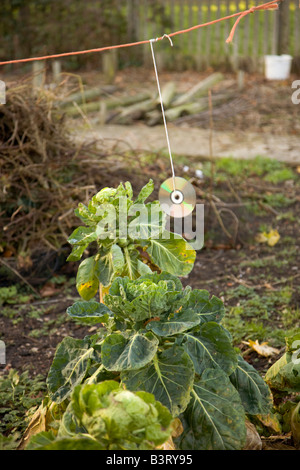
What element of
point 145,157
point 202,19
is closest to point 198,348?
point 145,157

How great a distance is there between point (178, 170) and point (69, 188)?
1214 mm

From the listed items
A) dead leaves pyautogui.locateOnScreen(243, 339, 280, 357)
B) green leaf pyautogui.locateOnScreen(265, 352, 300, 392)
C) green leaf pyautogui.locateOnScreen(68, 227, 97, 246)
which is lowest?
dead leaves pyautogui.locateOnScreen(243, 339, 280, 357)

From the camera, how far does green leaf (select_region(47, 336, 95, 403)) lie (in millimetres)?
1849

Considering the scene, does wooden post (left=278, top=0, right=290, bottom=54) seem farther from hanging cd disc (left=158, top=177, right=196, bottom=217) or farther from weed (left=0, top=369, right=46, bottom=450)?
weed (left=0, top=369, right=46, bottom=450)

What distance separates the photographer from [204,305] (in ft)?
6.53

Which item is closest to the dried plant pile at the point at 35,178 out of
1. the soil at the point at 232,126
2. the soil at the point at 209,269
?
the soil at the point at 209,269

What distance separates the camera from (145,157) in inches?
214

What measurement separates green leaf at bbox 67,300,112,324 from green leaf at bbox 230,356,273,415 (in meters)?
0.49

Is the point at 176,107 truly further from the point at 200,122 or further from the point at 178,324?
the point at 178,324

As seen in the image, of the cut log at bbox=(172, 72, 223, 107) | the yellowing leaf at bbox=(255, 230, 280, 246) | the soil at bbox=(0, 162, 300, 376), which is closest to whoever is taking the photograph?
the soil at bbox=(0, 162, 300, 376)

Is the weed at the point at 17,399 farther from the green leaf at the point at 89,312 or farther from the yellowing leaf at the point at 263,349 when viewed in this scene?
the yellowing leaf at the point at 263,349

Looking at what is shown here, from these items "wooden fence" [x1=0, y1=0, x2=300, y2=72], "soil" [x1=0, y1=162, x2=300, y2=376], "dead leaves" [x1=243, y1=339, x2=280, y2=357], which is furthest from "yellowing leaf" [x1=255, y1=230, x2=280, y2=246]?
"wooden fence" [x1=0, y1=0, x2=300, y2=72]

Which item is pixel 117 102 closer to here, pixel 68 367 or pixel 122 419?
pixel 68 367

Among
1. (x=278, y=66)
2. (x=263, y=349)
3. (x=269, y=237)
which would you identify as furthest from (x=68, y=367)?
(x=278, y=66)
